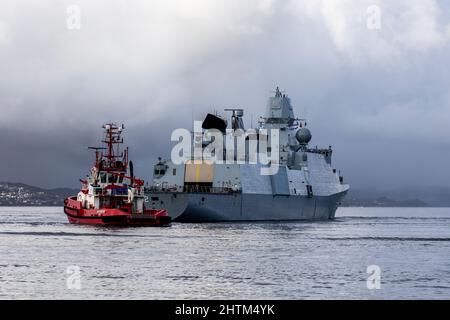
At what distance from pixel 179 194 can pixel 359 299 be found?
52075 millimetres

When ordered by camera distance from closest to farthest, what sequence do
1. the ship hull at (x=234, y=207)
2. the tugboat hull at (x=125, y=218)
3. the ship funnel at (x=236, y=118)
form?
1. the tugboat hull at (x=125, y=218)
2. the ship hull at (x=234, y=207)
3. the ship funnel at (x=236, y=118)

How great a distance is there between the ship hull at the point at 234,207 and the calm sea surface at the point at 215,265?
13.1m

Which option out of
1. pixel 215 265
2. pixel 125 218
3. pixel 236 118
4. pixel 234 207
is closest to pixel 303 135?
pixel 236 118

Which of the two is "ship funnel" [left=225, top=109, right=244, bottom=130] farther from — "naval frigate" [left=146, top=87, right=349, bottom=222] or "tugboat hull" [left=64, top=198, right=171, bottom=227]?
"tugboat hull" [left=64, top=198, right=171, bottom=227]

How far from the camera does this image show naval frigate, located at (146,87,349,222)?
3551 inches

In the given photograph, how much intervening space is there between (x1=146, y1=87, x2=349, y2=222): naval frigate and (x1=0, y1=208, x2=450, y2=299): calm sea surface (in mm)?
13907

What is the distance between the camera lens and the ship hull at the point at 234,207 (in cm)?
8894

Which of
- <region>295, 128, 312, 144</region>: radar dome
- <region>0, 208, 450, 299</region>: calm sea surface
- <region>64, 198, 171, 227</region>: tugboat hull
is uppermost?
<region>295, 128, 312, 144</region>: radar dome

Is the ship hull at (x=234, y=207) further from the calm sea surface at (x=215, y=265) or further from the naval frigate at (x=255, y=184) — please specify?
the calm sea surface at (x=215, y=265)

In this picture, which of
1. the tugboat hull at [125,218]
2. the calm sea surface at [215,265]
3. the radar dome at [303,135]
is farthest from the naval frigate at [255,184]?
the calm sea surface at [215,265]

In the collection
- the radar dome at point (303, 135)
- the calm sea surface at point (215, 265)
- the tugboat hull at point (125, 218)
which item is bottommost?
the calm sea surface at point (215, 265)

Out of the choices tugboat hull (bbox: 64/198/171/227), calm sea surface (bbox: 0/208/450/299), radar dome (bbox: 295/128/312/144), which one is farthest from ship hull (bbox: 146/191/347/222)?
calm sea surface (bbox: 0/208/450/299)
